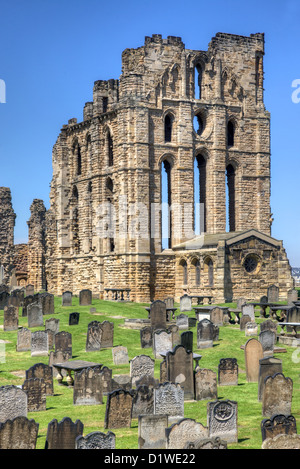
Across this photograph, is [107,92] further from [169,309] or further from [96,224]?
[169,309]

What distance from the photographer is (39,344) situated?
2223cm

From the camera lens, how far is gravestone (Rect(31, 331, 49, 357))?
22156mm

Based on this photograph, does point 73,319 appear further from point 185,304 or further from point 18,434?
point 18,434

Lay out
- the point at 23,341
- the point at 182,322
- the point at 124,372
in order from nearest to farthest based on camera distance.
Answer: the point at 124,372 → the point at 23,341 → the point at 182,322

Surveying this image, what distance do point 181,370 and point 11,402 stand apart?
426 centimetres

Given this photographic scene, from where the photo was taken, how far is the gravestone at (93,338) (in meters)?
23.2

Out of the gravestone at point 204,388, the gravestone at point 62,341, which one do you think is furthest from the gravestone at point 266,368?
the gravestone at point 62,341

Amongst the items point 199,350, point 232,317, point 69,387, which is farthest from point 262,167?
point 69,387

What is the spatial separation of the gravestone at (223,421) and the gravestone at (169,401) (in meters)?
1.61

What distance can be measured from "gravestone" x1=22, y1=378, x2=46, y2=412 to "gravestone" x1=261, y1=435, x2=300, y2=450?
621cm

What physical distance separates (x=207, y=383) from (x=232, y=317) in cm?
1487

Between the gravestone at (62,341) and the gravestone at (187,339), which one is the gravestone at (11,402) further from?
the gravestone at (187,339)

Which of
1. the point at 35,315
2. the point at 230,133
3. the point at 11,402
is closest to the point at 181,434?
the point at 11,402

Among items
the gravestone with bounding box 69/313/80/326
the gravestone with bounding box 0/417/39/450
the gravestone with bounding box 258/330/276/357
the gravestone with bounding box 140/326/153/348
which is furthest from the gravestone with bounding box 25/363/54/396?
the gravestone with bounding box 69/313/80/326
